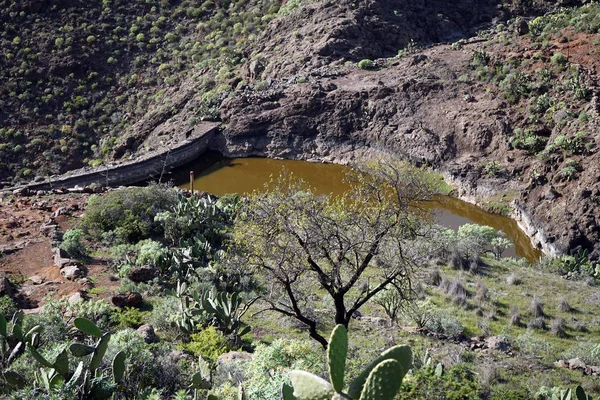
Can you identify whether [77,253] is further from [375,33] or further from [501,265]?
[375,33]

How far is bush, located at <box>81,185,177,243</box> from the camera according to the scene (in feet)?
55.8

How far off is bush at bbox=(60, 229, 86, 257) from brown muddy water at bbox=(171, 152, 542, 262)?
945cm

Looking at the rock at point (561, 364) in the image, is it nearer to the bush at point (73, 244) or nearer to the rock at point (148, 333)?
the rock at point (148, 333)

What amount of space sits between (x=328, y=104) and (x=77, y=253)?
15570 millimetres

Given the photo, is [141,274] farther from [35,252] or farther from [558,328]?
[558,328]

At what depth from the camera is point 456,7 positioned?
3559 cm

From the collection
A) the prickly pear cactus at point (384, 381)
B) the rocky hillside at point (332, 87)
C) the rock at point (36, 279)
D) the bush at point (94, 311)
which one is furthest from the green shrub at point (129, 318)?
Answer: the rocky hillside at point (332, 87)

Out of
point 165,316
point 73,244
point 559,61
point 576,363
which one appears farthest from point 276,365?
point 559,61

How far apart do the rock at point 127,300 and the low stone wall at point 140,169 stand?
11.6m

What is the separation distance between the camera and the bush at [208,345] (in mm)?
9719

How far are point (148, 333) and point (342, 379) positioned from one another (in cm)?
597

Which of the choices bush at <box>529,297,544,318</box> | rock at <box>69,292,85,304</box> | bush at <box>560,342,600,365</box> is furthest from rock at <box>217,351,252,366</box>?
bush at <box>529,297,544,318</box>

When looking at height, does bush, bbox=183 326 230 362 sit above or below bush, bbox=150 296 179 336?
above

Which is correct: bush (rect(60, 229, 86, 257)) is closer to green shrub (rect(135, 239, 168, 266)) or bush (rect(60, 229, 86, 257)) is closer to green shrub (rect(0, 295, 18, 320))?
green shrub (rect(135, 239, 168, 266))
